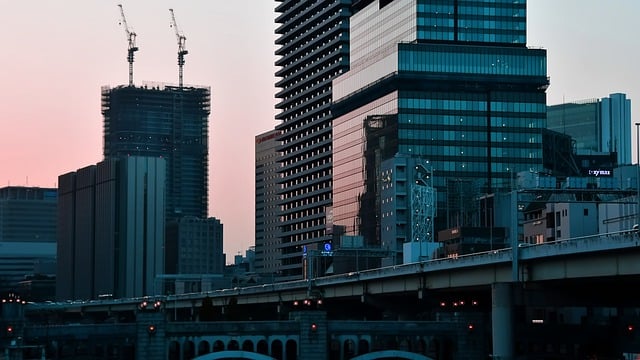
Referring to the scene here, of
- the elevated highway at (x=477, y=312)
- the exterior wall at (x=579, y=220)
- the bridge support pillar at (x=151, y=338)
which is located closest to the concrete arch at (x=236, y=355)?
the elevated highway at (x=477, y=312)

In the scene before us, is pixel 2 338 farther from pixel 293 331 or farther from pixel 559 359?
pixel 559 359

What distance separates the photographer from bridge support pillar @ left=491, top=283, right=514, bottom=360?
→ 102188 millimetres

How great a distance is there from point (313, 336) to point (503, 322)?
2010cm

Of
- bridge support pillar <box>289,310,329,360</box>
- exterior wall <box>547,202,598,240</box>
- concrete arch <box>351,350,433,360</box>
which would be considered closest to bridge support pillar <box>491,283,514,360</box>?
concrete arch <box>351,350,433,360</box>

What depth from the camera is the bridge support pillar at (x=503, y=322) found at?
10219cm

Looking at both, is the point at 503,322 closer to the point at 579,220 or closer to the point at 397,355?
the point at 397,355

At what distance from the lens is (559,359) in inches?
5108

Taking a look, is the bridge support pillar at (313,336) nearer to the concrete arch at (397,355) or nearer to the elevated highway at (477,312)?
the elevated highway at (477,312)

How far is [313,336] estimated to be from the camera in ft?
379

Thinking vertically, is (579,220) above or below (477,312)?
above

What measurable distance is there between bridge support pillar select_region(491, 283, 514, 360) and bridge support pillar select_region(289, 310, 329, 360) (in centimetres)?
1825

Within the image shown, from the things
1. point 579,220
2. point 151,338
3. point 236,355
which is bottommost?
point 236,355

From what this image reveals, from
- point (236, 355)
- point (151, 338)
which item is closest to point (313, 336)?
point (236, 355)

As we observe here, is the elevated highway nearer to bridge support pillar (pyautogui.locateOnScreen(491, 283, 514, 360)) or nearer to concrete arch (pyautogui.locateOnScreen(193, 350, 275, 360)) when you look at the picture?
bridge support pillar (pyautogui.locateOnScreen(491, 283, 514, 360))
